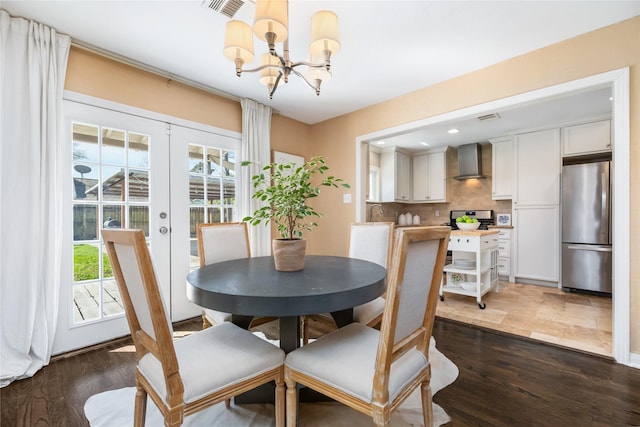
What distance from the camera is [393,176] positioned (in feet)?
17.3

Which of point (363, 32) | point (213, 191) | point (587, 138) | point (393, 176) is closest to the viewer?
point (363, 32)

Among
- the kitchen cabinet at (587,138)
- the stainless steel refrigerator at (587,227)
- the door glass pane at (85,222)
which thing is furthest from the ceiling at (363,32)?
the kitchen cabinet at (587,138)

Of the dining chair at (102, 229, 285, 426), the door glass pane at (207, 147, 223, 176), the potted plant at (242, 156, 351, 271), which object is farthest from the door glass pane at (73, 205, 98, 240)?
the potted plant at (242, 156, 351, 271)

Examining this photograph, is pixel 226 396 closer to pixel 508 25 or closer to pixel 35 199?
pixel 35 199

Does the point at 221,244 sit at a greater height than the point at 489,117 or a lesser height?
lesser

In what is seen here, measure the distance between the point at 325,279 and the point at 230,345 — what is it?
0.51 m

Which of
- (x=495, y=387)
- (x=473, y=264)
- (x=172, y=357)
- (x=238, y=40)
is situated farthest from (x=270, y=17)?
(x=473, y=264)

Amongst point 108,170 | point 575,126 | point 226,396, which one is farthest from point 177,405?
point 575,126

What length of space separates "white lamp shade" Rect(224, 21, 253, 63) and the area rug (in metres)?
1.96

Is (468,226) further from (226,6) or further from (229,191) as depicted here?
(226,6)

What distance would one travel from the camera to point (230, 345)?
4.11 feet

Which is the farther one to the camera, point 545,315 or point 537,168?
point 537,168

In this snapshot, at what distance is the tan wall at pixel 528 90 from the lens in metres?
1.96

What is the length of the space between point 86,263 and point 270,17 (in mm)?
2340
